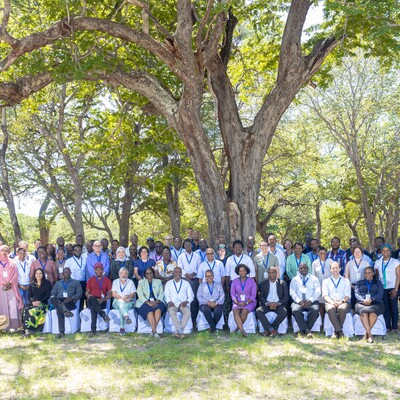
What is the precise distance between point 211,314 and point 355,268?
10.0ft

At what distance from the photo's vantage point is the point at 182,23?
11.9m

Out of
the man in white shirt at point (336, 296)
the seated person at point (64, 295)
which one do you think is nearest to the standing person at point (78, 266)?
the seated person at point (64, 295)

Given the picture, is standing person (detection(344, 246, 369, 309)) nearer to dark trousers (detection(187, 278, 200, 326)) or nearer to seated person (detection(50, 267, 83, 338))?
dark trousers (detection(187, 278, 200, 326))

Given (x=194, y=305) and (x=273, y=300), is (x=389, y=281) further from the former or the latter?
(x=194, y=305)

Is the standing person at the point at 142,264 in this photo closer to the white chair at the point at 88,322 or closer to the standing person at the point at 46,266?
the white chair at the point at 88,322

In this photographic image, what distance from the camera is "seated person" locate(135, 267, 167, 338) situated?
33.9 feet

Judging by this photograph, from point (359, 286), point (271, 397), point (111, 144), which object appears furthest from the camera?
point (111, 144)

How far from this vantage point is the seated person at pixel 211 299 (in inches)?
407

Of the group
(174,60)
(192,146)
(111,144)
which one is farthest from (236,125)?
(111,144)

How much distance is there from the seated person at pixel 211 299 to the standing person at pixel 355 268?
8.53ft

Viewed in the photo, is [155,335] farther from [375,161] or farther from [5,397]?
[375,161]

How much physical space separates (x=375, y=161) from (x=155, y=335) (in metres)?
17.6

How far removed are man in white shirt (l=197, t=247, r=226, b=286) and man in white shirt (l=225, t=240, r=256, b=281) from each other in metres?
0.14

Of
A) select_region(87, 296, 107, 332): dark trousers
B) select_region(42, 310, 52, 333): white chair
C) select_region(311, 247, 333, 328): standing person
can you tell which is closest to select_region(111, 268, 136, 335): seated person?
select_region(87, 296, 107, 332): dark trousers
